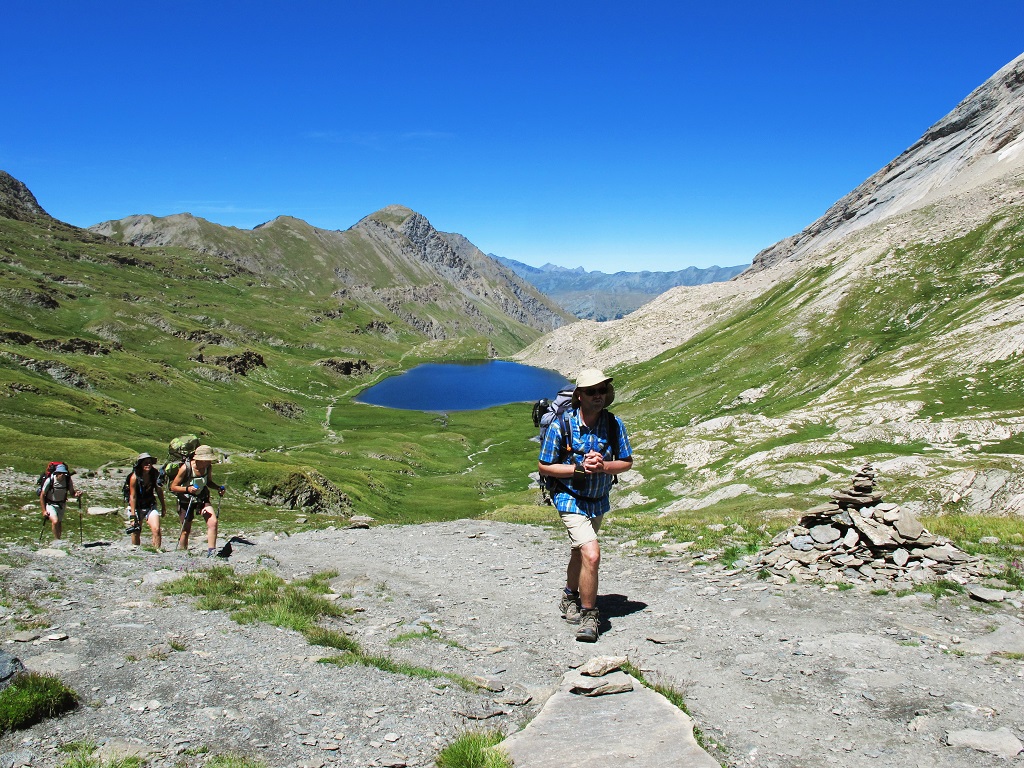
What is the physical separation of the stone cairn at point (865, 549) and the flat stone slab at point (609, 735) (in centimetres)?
871

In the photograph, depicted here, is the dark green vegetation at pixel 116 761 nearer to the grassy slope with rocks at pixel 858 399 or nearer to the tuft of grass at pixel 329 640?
the tuft of grass at pixel 329 640

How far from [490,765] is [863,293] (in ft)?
506

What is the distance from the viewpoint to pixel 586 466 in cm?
1206

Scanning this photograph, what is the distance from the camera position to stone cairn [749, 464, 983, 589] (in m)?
14.8

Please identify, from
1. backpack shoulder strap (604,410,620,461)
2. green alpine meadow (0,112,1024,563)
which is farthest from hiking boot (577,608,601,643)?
green alpine meadow (0,112,1024,563)

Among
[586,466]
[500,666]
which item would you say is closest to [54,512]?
[500,666]

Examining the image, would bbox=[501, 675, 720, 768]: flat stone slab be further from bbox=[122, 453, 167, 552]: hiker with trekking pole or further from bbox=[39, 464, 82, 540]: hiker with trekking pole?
bbox=[39, 464, 82, 540]: hiker with trekking pole

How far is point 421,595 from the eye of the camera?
16906 millimetres

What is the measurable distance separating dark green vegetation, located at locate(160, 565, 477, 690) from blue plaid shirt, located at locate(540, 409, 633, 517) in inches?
158

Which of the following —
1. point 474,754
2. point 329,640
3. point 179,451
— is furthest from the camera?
point 179,451

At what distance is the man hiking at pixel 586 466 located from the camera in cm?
1230

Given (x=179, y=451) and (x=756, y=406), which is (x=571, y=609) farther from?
(x=756, y=406)

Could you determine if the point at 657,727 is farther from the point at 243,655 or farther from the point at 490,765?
the point at 243,655

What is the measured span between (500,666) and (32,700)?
7016 mm
